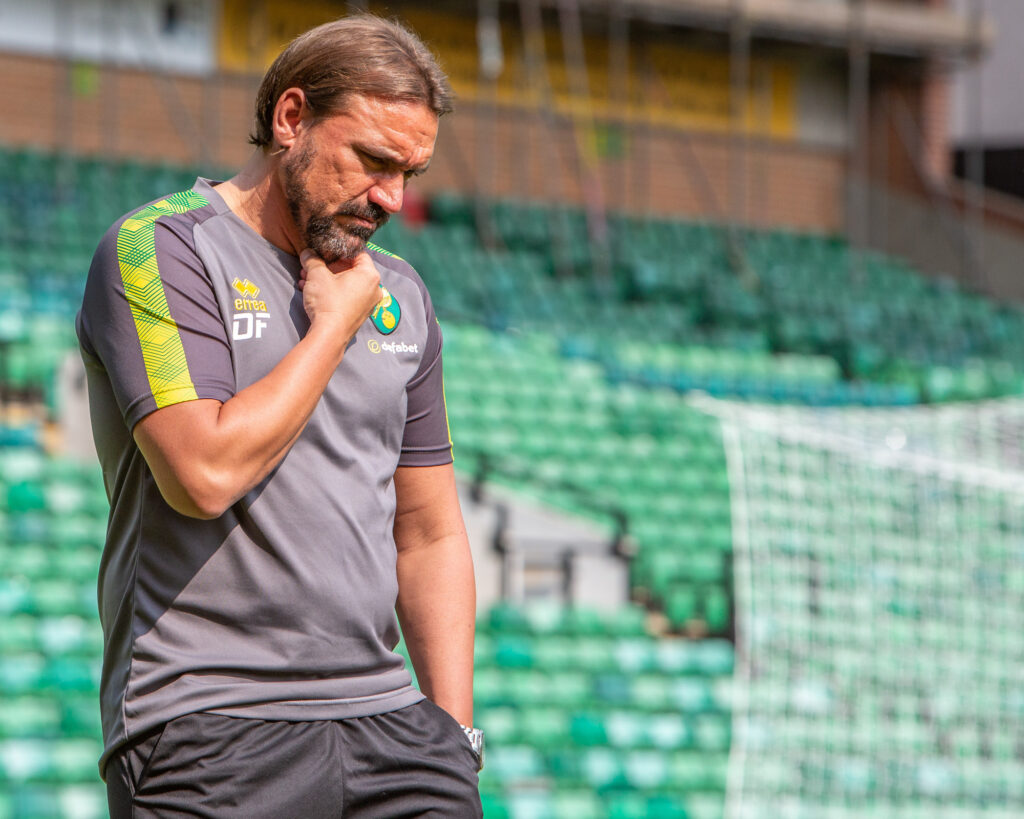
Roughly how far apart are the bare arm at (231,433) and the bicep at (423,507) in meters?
0.32

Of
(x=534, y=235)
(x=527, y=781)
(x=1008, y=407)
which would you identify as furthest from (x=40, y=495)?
(x=534, y=235)

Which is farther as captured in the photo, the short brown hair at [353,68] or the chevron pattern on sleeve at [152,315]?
the short brown hair at [353,68]

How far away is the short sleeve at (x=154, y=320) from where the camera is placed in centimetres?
146

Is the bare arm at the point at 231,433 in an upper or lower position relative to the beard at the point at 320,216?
lower

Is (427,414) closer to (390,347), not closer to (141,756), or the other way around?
(390,347)

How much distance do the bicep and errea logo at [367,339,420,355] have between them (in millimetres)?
171

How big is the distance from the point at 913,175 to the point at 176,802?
17.0 meters

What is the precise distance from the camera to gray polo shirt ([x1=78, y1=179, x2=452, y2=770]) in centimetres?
149

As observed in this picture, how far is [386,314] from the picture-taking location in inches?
66.4

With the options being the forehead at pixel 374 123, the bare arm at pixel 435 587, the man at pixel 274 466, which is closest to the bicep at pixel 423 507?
the bare arm at pixel 435 587

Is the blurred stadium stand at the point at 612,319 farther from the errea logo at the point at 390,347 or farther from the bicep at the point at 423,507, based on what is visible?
the errea logo at the point at 390,347

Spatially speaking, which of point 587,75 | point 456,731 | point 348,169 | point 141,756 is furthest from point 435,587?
point 587,75

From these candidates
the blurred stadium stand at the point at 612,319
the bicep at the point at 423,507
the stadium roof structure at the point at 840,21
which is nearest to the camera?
the bicep at the point at 423,507

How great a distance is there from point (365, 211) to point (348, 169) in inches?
2.0
